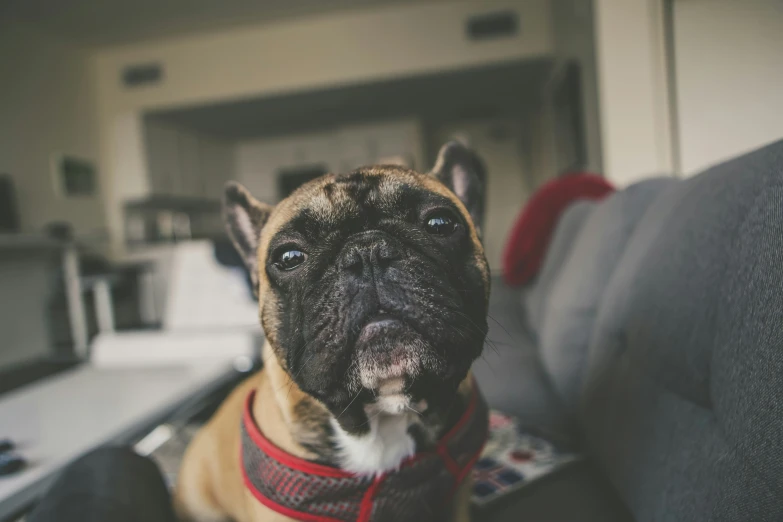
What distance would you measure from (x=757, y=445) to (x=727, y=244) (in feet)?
0.93

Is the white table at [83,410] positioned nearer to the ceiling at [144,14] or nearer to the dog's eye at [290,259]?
the dog's eye at [290,259]

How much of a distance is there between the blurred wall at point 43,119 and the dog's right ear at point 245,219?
5.94 m

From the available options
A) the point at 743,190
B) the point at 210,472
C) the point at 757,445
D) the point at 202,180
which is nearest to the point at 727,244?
the point at 743,190

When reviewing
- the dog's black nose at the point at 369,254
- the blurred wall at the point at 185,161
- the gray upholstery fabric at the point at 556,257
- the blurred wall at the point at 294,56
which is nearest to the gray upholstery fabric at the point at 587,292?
the gray upholstery fabric at the point at 556,257

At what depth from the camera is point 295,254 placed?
764 mm

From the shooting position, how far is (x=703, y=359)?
27.1 inches

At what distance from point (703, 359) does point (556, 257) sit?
1.51 metres

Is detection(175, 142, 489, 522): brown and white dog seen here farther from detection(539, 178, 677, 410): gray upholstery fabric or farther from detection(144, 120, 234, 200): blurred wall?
detection(144, 120, 234, 200): blurred wall

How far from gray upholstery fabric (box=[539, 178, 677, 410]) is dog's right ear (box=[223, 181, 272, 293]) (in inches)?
35.3

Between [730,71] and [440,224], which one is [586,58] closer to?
[730,71]

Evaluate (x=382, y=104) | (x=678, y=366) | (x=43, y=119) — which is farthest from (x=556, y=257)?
(x=43, y=119)

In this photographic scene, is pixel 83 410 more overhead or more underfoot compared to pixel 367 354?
more underfoot

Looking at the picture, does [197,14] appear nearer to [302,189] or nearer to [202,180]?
[202,180]

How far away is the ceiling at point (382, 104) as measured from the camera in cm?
671
